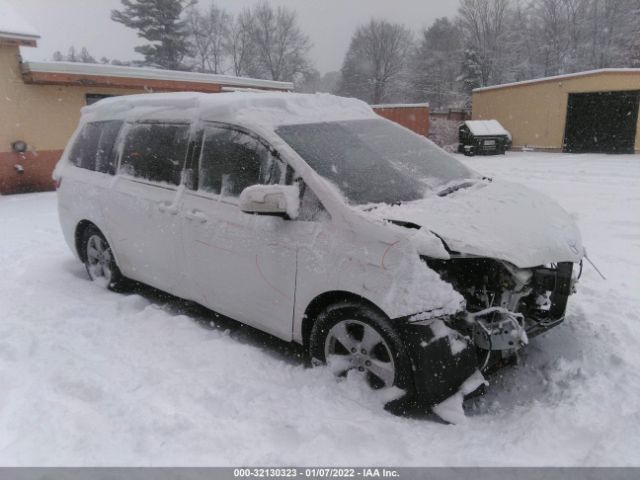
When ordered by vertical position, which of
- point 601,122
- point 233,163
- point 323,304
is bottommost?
point 323,304

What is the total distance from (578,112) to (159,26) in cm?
3521

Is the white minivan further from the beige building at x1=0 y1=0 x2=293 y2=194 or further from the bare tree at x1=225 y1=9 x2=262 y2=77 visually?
the bare tree at x1=225 y1=9 x2=262 y2=77

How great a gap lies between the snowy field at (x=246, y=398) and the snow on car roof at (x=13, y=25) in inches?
356

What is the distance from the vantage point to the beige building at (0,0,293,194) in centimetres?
1134

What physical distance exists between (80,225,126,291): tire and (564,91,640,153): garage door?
20406 millimetres

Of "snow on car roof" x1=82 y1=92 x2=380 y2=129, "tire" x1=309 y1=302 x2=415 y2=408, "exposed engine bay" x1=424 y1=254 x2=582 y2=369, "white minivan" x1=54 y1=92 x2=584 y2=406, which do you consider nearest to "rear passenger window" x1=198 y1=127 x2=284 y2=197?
"white minivan" x1=54 y1=92 x2=584 y2=406

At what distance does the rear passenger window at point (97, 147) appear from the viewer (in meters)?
4.70

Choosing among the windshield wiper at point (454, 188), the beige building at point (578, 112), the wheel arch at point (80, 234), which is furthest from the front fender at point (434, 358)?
the beige building at point (578, 112)

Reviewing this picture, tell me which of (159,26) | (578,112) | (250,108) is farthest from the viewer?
(159,26)

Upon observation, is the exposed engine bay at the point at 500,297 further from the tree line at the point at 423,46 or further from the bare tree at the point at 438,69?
the bare tree at the point at 438,69

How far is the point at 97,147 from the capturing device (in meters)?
4.88

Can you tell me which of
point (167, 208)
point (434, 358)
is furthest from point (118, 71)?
point (434, 358)

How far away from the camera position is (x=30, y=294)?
15.2ft

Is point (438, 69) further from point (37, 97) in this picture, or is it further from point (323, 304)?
point (323, 304)
